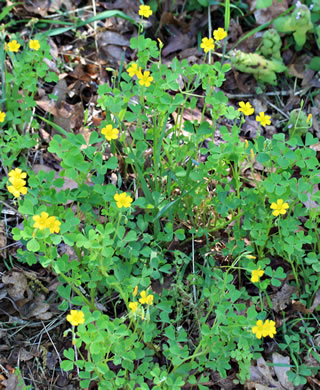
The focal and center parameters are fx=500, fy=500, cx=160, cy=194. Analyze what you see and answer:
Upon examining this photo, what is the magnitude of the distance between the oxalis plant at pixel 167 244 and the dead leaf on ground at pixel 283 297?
0.16ft

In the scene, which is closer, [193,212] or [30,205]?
[30,205]

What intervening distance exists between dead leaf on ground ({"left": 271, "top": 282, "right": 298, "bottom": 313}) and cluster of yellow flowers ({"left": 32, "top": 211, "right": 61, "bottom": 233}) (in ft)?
4.22

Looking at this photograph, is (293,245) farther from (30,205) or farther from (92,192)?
(30,205)

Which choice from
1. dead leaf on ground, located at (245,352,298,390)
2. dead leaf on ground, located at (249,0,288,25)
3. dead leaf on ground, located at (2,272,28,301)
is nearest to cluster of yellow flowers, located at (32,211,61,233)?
dead leaf on ground, located at (2,272,28,301)

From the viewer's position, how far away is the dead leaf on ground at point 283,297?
2.70 meters

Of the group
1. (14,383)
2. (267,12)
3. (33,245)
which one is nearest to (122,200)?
(33,245)

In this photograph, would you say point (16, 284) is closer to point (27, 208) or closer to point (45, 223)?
point (27, 208)

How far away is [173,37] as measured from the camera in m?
3.84

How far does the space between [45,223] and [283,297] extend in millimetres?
1392

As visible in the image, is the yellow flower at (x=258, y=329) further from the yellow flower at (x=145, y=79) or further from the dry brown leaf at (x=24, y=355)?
the yellow flower at (x=145, y=79)

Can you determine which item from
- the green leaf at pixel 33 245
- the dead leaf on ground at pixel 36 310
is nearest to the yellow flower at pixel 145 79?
the green leaf at pixel 33 245

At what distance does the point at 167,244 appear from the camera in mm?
2828

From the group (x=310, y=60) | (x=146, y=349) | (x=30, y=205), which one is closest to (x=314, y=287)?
(x=146, y=349)

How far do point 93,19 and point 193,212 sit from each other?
1.70 m
